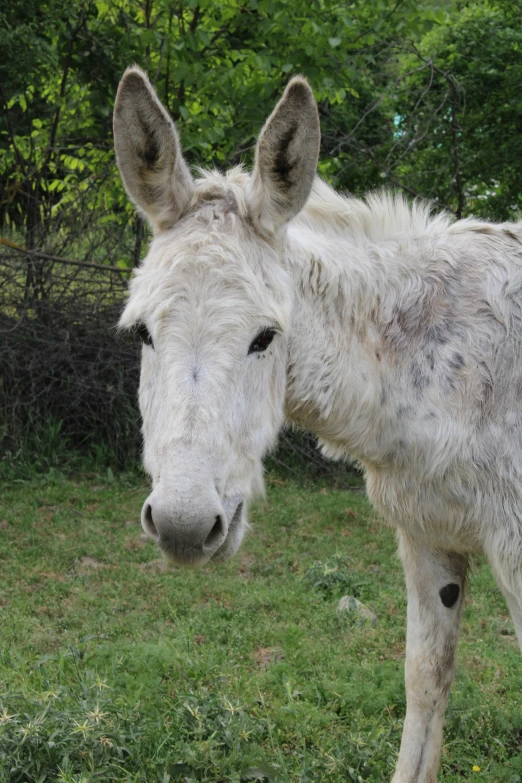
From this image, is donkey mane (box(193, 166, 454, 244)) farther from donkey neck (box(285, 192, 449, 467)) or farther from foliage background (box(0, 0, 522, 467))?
foliage background (box(0, 0, 522, 467))

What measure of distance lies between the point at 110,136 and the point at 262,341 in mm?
5962

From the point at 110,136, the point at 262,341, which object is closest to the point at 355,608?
the point at 262,341

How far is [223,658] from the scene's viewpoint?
165 inches

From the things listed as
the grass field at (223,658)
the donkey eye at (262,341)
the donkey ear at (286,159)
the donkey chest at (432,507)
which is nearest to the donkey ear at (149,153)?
the donkey ear at (286,159)

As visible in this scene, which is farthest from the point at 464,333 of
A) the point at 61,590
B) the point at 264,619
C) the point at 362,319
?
the point at 61,590

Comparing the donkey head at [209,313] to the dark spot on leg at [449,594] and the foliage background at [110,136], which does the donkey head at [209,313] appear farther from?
the foliage background at [110,136]

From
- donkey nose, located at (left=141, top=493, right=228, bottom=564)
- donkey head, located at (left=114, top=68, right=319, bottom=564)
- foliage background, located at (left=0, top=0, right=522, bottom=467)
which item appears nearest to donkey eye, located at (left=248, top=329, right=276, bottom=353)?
donkey head, located at (left=114, top=68, right=319, bottom=564)

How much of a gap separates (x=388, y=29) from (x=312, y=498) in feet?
13.9

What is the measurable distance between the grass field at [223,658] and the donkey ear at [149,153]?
193 cm

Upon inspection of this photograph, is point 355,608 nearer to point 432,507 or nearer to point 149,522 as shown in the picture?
point 432,507

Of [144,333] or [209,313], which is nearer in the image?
[209,313]

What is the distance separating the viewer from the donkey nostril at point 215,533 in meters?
2.10

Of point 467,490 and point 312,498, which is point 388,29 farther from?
point 467,490

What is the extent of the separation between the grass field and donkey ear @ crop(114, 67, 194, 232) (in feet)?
6.33
